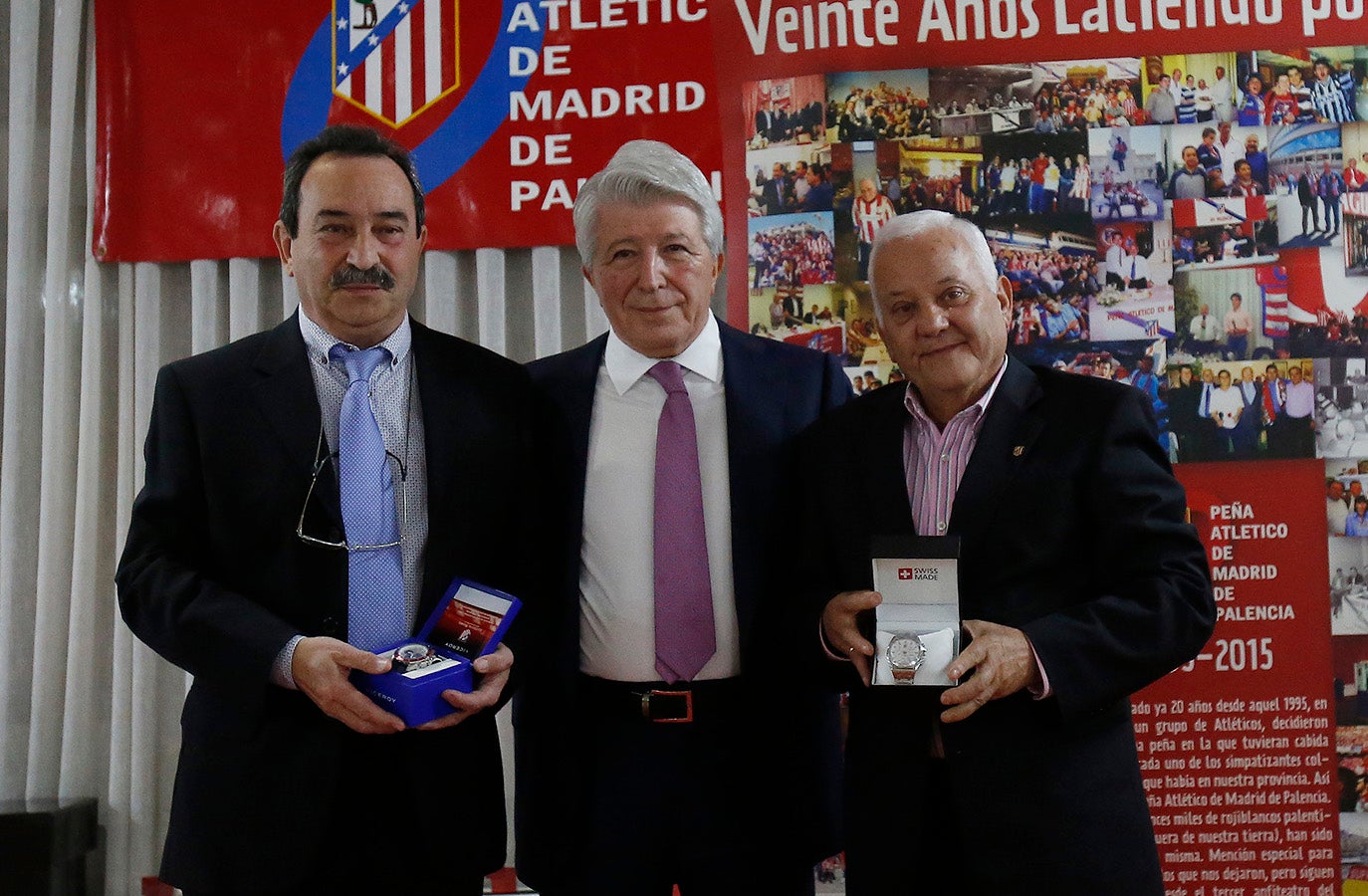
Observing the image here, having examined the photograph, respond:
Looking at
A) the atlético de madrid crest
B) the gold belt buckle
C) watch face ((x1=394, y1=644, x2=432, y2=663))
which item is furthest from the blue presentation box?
the atlético de madrid crest

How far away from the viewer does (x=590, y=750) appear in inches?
81.8

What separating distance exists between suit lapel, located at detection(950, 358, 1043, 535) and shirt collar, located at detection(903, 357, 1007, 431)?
0.02 m

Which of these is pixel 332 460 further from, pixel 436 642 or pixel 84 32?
pixel 84 32

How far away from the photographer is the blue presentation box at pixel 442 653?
5.59 feet

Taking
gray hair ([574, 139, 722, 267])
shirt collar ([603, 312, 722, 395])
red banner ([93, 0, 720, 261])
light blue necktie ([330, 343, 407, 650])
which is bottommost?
light blue necktie ([330, 343, 407, 650])

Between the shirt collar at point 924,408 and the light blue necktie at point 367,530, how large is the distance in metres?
0.94

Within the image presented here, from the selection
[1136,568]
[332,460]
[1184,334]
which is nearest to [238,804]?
[332,460]

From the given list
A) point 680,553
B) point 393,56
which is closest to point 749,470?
point 680,553

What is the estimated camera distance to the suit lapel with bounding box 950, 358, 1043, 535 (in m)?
1.80

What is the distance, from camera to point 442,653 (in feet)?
5.87

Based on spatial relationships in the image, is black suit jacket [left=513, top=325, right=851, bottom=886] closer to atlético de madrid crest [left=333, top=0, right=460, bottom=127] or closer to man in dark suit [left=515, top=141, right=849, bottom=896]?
man in dark suit [left=515, top=141, right=849, bottom=896]

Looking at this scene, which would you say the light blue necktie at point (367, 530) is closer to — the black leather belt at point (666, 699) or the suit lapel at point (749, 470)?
the black leather belt at point (666, 699)

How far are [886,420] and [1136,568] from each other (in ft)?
1.61

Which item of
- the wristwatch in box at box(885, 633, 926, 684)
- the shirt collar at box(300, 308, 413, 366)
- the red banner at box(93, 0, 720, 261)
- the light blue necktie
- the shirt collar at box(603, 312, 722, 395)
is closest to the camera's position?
the wristwatch in box at box(885, 633, 926, 684)
